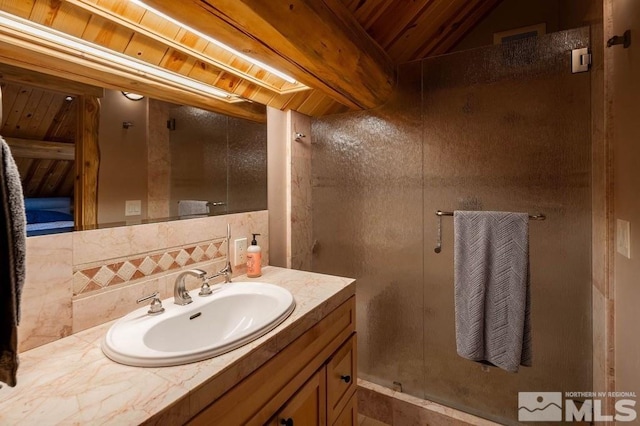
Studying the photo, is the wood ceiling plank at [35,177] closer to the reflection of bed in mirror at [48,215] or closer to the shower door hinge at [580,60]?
the reflection of bed in mirror at [48,215]

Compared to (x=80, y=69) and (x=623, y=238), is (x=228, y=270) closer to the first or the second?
(x=80, y=69)

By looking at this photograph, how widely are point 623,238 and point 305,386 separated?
1.19 m

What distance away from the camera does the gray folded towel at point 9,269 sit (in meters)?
0.55

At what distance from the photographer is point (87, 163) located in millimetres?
970

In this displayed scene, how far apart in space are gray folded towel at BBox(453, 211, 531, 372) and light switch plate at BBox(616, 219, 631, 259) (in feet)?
1.13

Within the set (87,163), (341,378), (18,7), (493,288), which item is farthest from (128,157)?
(493,288)

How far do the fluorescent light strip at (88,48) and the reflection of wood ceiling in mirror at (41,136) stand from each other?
0.50 ft

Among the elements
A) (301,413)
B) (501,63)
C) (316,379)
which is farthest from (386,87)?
(301,413)

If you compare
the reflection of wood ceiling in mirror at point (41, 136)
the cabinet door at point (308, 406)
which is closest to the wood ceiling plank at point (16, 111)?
the reflection of wood ceiling in mirror at point (41, 136)

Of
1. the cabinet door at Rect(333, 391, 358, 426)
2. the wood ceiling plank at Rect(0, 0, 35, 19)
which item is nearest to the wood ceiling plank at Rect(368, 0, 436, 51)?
the wood ceiling plank at Rect(0, 0, 35, 19)

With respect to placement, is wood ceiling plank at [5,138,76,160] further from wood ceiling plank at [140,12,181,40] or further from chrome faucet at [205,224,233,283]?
chrome faucet at [205,224,233,283]

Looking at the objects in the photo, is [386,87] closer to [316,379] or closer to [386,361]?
[316,379]

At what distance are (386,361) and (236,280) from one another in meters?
1.08

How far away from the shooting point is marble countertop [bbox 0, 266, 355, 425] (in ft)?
1.93
